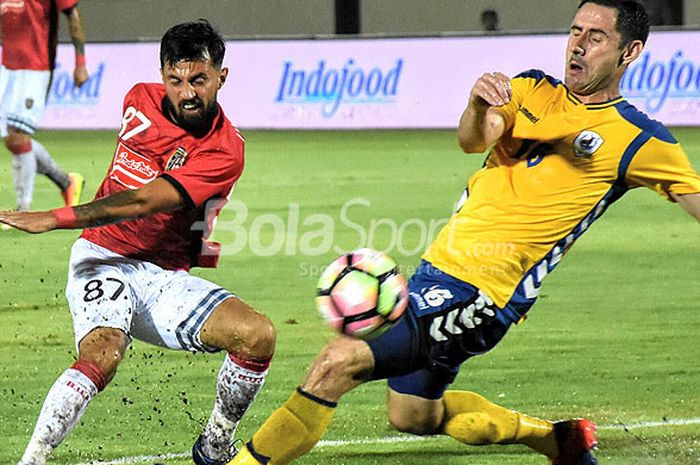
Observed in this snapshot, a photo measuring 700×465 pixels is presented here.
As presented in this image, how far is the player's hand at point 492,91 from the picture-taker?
4.88 meters

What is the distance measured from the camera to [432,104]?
20.3 meters

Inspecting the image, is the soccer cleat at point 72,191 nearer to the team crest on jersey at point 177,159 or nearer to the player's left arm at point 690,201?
the team crest on jersey at point 177,159

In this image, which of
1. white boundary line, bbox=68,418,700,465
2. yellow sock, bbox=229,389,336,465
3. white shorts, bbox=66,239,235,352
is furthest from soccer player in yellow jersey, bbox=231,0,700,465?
white shorts, bbox=66,239,235,352

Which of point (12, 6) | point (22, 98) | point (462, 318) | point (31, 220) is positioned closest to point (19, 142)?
point (22, 98)

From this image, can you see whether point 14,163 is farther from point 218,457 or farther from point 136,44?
point 136,44

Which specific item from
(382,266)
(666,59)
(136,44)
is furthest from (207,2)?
(382,266)

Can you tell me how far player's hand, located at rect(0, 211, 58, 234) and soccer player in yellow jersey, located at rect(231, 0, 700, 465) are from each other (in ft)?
3.98

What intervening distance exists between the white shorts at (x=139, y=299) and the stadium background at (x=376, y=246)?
0.60m

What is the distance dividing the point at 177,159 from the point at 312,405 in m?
1.46

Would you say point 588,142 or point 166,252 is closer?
point 588,142

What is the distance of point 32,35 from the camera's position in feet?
40.2

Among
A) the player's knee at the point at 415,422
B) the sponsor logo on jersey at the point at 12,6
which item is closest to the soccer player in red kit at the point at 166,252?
the player's knee at the point at 415,422

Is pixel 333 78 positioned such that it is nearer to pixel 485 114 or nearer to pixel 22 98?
pixel 22 98

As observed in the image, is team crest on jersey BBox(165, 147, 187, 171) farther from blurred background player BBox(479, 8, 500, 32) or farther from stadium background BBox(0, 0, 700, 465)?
blurred background player BBox(479, 8, 500, 32)
